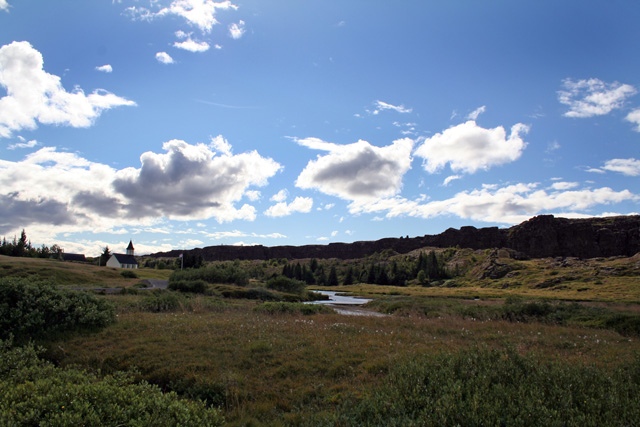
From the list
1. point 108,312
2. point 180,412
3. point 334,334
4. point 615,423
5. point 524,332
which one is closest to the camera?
point 615,423

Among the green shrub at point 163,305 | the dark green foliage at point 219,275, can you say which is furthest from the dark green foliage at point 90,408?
the dark green foliage at point 219,275

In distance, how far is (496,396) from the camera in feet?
21.1

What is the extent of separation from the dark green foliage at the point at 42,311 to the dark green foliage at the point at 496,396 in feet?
39.2

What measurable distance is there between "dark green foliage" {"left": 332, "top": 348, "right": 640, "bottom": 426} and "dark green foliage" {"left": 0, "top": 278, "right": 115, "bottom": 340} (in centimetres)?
1194

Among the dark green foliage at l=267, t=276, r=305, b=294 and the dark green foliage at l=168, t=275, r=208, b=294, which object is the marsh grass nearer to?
the dark green foliage at l=168, t=275, r=208, b=294

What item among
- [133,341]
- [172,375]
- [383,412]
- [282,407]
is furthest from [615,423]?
[133,341]

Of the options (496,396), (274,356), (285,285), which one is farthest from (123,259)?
(496,396)

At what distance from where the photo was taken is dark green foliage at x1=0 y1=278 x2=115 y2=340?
42.7 ft

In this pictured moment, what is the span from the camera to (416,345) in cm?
1255

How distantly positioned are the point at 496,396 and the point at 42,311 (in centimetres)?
1548

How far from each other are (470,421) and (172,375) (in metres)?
7.52

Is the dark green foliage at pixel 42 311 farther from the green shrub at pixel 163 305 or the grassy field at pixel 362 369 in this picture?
the green shrub at pixel 163 305

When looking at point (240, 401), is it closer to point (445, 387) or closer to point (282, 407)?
point (282, 407)

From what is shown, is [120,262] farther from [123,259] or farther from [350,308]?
[350,308]
